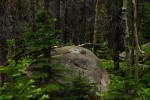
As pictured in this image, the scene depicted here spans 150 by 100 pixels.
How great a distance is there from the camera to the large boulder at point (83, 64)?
13727 millimetres

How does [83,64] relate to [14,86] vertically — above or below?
below

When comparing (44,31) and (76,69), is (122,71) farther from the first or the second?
(44,31)

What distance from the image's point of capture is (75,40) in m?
30.5

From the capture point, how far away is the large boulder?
13727 millimetres

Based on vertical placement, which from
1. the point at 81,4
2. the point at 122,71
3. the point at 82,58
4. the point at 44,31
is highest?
the point at 81,4

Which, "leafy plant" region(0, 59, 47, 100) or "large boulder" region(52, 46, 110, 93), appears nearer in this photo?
"leafy plant" region(0, 59, 47, 100)

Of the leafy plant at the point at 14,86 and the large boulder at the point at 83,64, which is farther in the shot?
the large boulder at the point at 83,64

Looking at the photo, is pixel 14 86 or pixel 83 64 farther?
pixel 83 64

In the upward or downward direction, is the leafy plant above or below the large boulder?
above

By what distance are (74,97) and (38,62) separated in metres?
1.59

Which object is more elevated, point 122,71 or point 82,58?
point 82,58

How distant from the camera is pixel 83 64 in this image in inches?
567

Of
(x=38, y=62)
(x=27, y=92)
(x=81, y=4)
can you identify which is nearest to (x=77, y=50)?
(x=38, y=62)

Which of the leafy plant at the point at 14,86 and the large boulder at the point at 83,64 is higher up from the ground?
the leafy plant at the point at 14,86
